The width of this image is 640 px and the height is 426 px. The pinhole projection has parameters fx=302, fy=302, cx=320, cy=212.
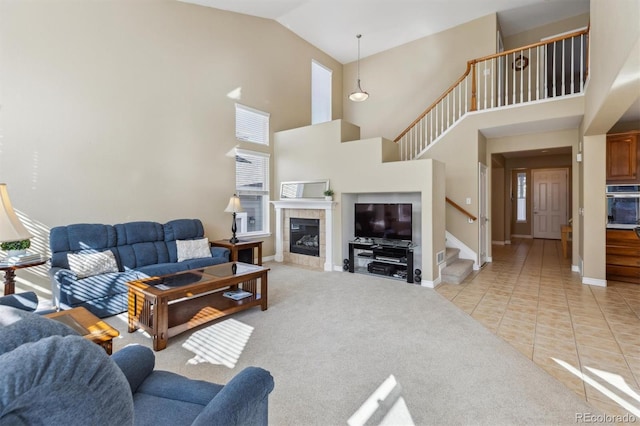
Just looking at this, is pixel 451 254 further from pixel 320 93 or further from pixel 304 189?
pixel 320 93

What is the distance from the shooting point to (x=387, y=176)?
17.0ft

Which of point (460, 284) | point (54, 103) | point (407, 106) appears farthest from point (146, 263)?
point (407, 106)

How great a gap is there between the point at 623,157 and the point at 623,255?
1502 millimetres

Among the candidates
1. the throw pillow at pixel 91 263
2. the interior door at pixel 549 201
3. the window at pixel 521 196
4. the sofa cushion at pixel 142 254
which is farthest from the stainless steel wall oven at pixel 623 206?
the throw pillow at pixel 91 263

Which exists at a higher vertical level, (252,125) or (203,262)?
(252,125)

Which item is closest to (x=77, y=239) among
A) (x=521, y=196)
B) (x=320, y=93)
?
(x=320, y=93)

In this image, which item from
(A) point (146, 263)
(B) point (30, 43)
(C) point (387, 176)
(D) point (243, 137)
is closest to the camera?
(B) point (30, 43)

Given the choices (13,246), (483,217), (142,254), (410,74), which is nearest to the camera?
(13,246)

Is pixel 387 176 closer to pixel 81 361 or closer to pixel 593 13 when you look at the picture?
pixel 593 13

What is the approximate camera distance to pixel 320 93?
26.6 feet

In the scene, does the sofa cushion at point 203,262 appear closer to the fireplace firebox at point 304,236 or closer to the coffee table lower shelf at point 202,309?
the coffee table lower shelf at point 202,309

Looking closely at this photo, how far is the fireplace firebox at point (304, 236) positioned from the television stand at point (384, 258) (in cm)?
82

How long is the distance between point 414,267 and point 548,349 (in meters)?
2.59

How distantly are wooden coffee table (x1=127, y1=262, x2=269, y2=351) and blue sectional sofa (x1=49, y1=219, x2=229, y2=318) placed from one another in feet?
2.10
